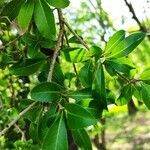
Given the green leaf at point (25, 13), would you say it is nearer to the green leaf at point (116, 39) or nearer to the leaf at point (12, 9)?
the leaf at point (12, 9)

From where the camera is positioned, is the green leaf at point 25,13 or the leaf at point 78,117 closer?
the leaf at point 78,117

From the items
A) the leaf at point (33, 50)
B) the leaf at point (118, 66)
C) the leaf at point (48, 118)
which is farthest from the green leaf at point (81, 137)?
the leaf at point (33, 50)

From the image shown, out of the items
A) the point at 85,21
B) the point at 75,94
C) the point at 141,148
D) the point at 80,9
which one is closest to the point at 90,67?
the point at 75,94

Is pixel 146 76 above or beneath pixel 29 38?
beneath

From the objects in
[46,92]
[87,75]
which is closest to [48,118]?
[46,92]

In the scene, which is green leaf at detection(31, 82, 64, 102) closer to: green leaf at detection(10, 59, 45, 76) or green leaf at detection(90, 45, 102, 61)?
green leaf at detection(90, 45, 102, 61)

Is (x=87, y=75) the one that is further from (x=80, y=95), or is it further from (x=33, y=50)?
(x=33, y=50)

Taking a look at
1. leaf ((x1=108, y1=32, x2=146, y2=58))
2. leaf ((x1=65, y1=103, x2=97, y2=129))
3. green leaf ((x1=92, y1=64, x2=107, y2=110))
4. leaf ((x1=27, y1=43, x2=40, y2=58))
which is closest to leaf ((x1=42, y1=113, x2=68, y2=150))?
leaf ((x1=65, y1=103, x2=97, y2=129))
